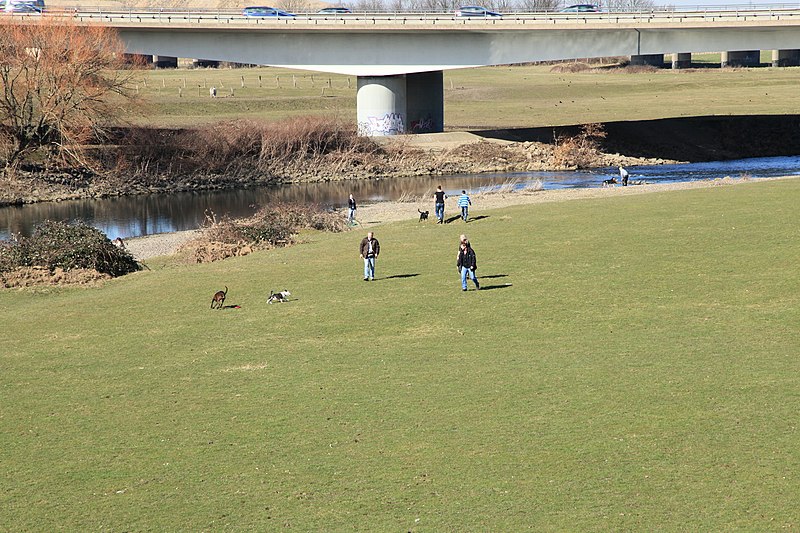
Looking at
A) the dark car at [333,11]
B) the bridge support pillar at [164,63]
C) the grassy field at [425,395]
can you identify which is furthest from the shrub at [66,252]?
the bridge support pillar at [164,63]

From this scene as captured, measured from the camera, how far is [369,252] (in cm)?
3441

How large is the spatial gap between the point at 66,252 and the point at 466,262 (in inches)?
672

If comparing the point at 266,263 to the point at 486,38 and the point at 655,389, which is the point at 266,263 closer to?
the point at 655,389

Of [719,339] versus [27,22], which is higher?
[27,22]

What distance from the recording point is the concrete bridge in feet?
256

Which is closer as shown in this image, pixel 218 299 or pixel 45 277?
pixel 218 299

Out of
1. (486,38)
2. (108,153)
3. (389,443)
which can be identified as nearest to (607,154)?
(486,38)

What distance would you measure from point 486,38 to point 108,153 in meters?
30.6

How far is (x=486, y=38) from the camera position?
84.2 m

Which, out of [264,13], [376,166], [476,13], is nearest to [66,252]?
[376,166]

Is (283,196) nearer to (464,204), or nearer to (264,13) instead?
(264,13)

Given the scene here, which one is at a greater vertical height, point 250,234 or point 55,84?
point 55,84

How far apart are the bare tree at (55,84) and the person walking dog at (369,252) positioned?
46.3m

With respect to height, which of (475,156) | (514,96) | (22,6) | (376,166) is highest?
(22,6)
